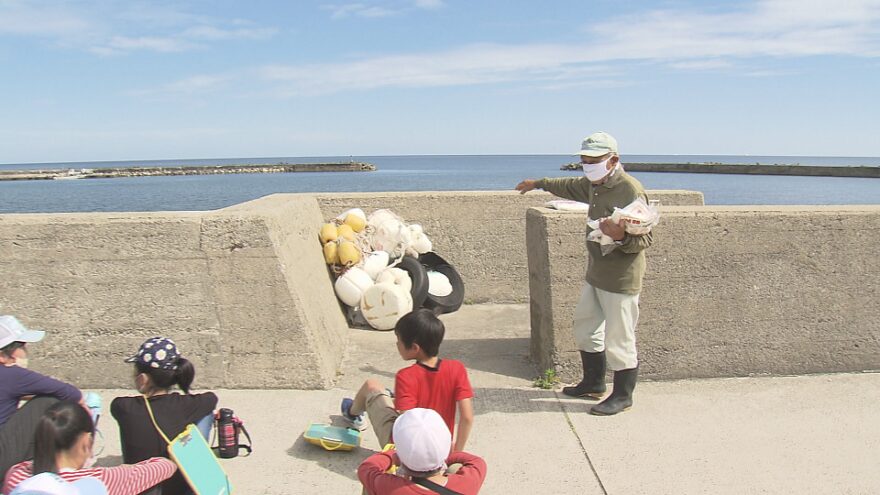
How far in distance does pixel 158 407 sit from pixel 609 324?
8.88 feet

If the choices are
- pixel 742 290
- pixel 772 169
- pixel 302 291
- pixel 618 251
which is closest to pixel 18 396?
pixel 302 291

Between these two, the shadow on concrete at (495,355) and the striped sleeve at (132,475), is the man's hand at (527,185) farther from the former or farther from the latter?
the striped sleeve at (132,475)

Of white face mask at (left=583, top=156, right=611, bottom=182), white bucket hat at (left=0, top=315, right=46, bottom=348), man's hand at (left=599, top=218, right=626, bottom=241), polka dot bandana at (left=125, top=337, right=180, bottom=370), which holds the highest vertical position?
white face mask at (left=583, top=156, right=611, bottom=182)

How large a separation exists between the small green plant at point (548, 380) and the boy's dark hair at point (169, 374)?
2652 mm

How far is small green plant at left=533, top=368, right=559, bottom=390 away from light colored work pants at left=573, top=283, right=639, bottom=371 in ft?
1.61

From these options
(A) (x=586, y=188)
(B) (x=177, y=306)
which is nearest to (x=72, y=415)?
(B) (x=177, y=306)

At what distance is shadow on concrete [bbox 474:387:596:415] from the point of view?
4641mm

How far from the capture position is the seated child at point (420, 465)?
2.36m

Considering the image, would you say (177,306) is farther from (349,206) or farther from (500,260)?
(500,260)

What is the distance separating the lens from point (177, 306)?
4.91m

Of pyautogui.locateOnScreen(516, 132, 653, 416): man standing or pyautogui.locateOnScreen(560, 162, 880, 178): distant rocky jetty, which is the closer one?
pyautogui.locateOnScreen(516, 132, 653, 416): man standing

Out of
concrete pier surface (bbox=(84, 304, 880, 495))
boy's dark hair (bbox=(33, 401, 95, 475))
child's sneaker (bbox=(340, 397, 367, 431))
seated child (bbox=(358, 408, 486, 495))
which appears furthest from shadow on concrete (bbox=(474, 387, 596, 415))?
boy's dark hair (bbox=(33, 401, 95, 475))

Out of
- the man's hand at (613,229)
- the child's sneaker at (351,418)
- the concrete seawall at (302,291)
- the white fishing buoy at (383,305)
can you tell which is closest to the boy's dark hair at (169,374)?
the child's sneaker at (351,418)

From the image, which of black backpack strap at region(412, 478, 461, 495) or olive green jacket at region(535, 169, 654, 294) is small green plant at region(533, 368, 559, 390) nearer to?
olive green jacket at region(535, 169, 654, 294)
